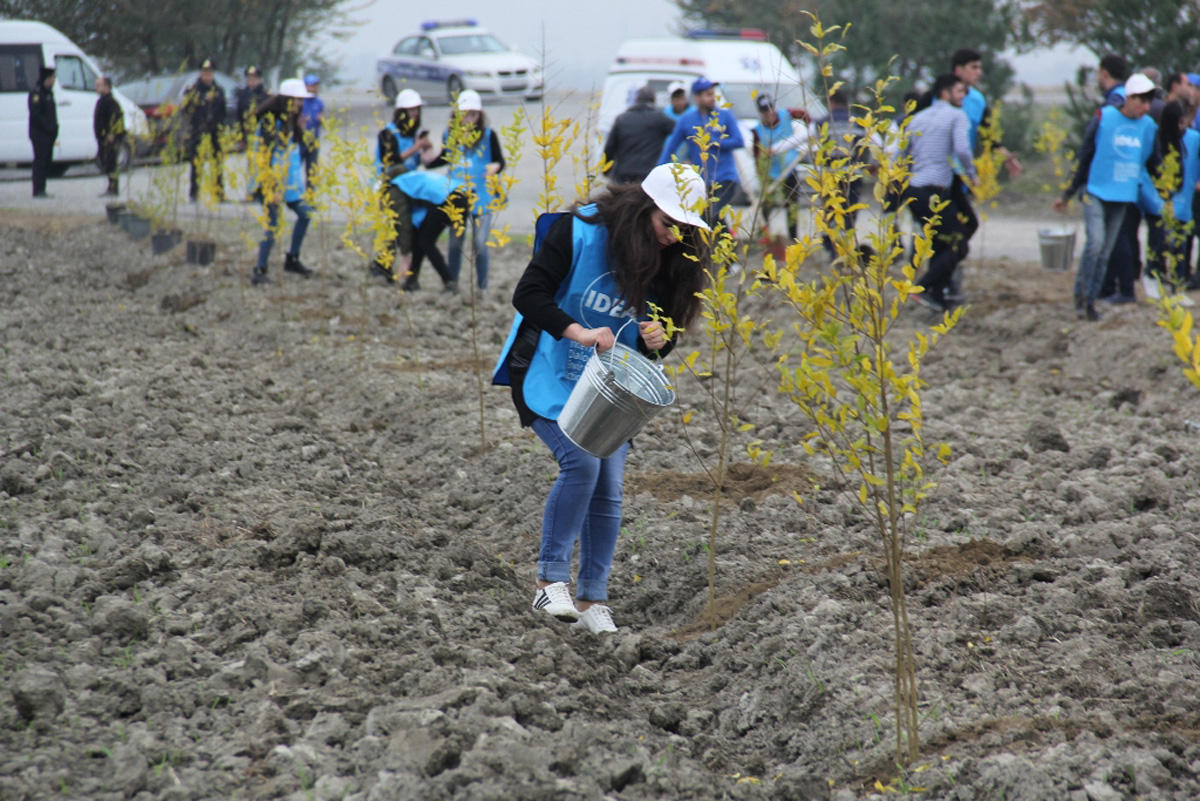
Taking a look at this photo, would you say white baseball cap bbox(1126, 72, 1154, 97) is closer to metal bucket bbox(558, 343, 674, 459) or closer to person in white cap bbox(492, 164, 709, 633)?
person in white cap bbox(492, 164, 709, 633)

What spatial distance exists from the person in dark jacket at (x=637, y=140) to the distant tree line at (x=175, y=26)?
13.1m

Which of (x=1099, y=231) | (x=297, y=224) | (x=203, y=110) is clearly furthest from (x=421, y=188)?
(x=203, y=110)

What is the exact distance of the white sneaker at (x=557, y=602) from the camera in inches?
154

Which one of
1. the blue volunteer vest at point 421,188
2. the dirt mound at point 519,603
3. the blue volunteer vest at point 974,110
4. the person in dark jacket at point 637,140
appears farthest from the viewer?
the person in dark jacket at point 637,140

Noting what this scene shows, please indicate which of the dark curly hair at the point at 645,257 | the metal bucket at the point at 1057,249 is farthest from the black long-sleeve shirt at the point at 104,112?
the dark curly hair at the point at 645,257

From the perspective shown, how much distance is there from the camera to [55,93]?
1619cm

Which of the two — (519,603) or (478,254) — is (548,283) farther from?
(478,254)

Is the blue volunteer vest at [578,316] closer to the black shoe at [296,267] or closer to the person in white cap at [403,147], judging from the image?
the person in white cap at [403,147]

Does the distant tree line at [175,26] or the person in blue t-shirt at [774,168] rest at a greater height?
the distant tree line at [175,26]

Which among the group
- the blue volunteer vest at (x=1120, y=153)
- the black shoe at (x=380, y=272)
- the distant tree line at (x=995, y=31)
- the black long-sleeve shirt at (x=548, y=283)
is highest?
the distant tree line at (x=995, y=31)

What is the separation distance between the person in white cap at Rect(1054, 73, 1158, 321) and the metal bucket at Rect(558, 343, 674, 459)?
5617 mm

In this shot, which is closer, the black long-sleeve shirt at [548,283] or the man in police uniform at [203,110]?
the black long-sleeve shirt at [548,283]

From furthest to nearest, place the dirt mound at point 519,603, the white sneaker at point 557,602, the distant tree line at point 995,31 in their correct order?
the distant tree line at point 995,31 → the white sneaker at point 557,602 → the dirt mound at point 519,603

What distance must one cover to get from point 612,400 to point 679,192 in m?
0.66
